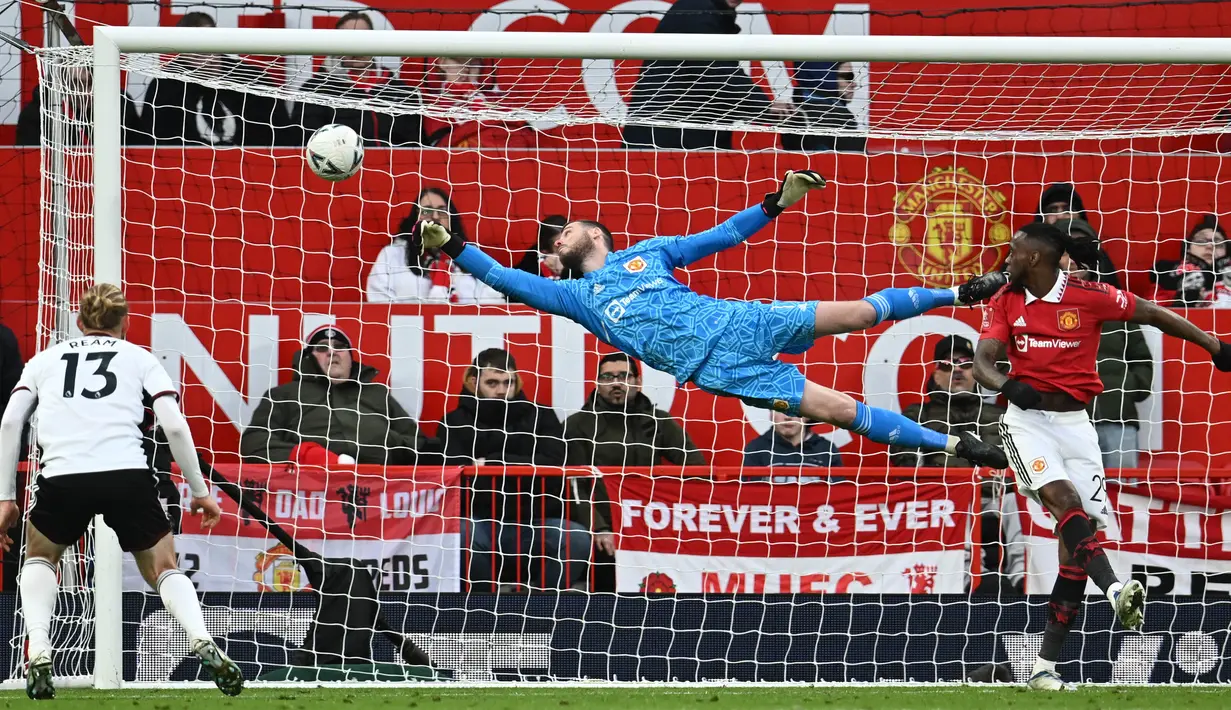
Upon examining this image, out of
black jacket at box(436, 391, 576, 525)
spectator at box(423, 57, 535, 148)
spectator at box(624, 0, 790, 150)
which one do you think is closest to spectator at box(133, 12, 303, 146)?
spectator at box(423, 57, 535, 148)

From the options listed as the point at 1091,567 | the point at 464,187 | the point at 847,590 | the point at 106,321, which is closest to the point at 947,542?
the point at 847,590

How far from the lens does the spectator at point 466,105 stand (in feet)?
25.6

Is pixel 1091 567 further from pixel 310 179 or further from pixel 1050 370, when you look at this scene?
pixel 310 179

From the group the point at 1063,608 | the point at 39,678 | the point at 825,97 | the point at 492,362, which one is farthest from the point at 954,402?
the point at 39,678

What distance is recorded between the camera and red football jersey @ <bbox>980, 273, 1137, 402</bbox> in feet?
19.9

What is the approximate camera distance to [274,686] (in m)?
6.56

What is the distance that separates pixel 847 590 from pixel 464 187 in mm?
3678

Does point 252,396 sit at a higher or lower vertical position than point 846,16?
lower

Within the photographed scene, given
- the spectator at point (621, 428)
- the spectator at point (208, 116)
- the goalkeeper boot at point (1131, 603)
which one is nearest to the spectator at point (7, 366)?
the spectator at point (208, 116)

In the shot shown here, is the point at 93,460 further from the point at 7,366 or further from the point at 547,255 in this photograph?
the point at 547,255

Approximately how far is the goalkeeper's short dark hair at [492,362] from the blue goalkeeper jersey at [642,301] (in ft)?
6.60

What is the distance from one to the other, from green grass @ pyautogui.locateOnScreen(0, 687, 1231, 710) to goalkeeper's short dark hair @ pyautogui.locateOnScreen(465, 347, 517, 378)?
2439 mm

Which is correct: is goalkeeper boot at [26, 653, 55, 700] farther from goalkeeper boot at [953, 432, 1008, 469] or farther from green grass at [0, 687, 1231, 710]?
goalkeeper boot at [953, 432, 1008, 469]

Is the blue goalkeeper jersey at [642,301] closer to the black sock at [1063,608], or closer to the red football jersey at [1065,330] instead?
the red football jersey at [1065,330]
